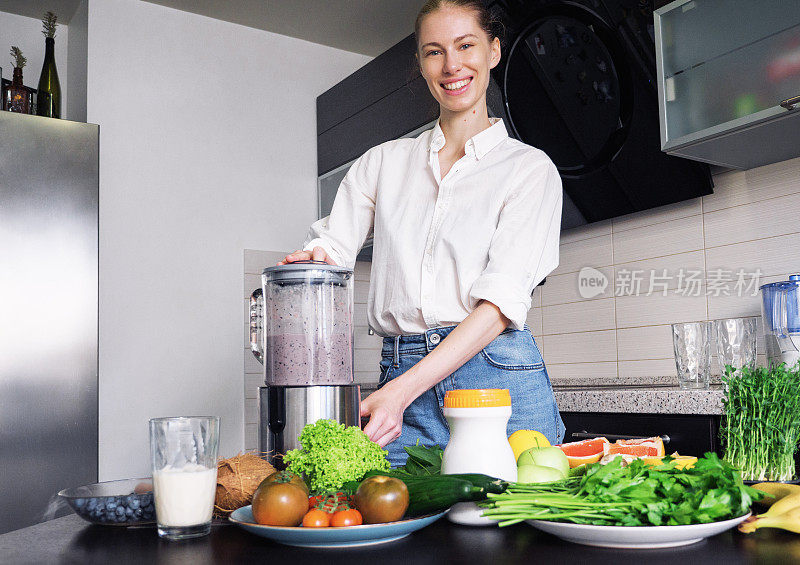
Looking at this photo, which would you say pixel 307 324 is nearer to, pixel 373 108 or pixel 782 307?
pixel 782 307

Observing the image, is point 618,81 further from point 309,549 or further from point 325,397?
point 309,549

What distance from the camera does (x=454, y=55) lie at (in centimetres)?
131

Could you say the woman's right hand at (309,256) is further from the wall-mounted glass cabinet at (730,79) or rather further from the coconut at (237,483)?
the wall-mounted glass cabinet at (730,79)

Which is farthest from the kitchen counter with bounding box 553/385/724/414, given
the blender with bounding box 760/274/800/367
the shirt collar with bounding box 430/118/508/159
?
the shirt collar with bounding box 430/118/508/159

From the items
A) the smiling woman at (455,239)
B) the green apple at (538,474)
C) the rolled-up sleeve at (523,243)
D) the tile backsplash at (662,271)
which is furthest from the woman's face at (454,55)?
the tile backsplash at (662,271)

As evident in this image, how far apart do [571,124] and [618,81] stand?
184 millimetres

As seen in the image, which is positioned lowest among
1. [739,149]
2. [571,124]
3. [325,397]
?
[325,397]

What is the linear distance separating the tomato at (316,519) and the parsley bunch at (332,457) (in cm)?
5

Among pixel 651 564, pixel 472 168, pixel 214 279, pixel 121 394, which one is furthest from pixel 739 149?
pixel 121 394

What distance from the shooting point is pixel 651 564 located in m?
0.52

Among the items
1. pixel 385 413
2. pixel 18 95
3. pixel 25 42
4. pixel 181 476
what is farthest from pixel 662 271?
pixel 25 42

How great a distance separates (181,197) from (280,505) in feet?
8.11

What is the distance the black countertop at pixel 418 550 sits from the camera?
543 mm

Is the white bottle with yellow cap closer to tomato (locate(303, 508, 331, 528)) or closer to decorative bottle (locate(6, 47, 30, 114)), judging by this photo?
tomato (locate(303, 508, 331, 528))
